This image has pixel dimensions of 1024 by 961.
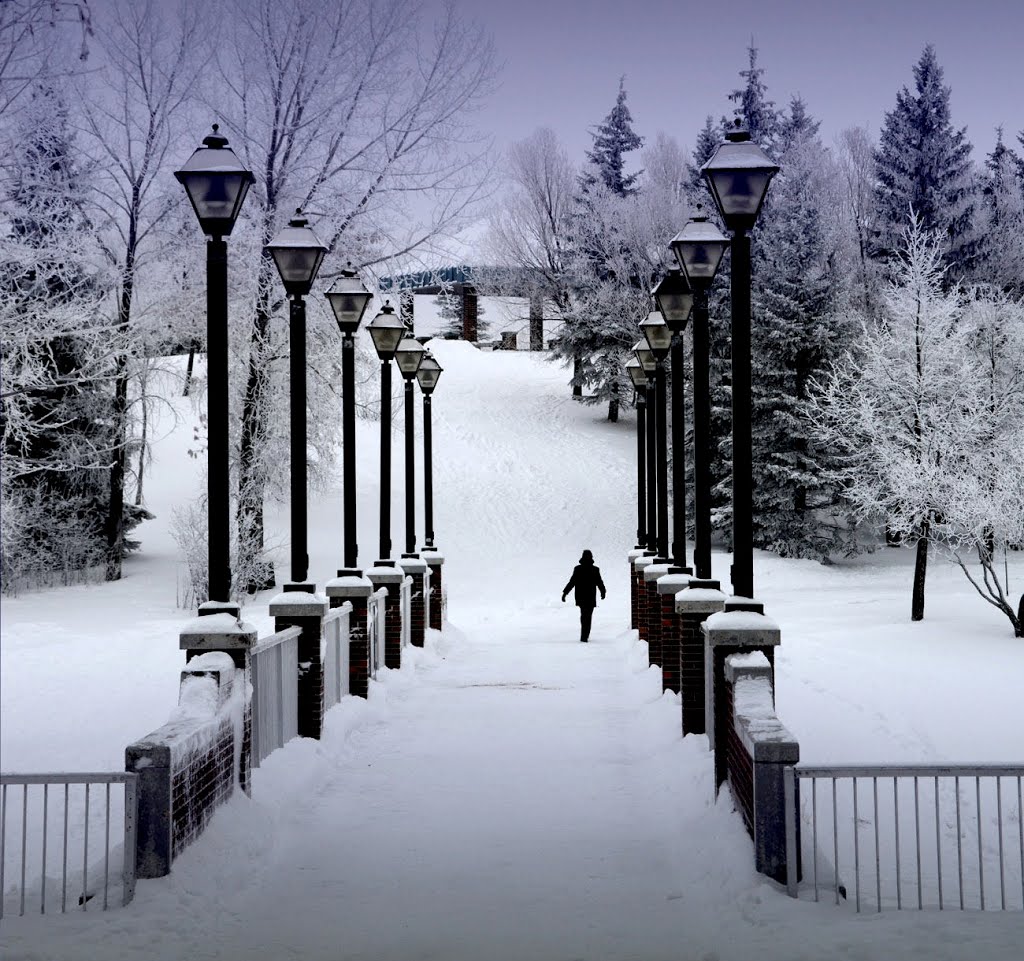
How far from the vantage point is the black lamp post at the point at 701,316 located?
38.2 feet

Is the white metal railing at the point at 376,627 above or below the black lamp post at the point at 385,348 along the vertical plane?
below

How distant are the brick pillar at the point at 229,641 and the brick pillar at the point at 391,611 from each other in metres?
7.84

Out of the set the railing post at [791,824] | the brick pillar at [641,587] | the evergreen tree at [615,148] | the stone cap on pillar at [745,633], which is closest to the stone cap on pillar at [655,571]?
the brick pillar at [641,587]

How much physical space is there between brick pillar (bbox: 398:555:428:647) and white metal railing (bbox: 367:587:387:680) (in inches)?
131

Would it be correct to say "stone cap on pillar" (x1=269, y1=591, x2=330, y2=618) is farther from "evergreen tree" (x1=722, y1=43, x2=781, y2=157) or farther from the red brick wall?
"evergreen tree" (x1=722, y1=43, x2=781, y2=157)

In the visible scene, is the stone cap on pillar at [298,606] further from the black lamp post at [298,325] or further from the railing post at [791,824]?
the railing post at [791,824]

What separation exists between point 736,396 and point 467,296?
71.6m

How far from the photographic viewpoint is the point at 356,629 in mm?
14227

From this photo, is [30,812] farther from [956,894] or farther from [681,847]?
[956,894]

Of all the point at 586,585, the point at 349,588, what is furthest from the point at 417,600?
the point at 349,588

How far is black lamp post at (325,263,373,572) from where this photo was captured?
14367mm

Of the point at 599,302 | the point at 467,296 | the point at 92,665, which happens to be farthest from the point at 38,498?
the point at 467,296

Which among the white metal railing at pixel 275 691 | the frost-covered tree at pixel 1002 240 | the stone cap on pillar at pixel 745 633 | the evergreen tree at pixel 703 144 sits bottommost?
the white metal railing at pixel 275 691

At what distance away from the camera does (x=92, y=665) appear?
66.2ft
